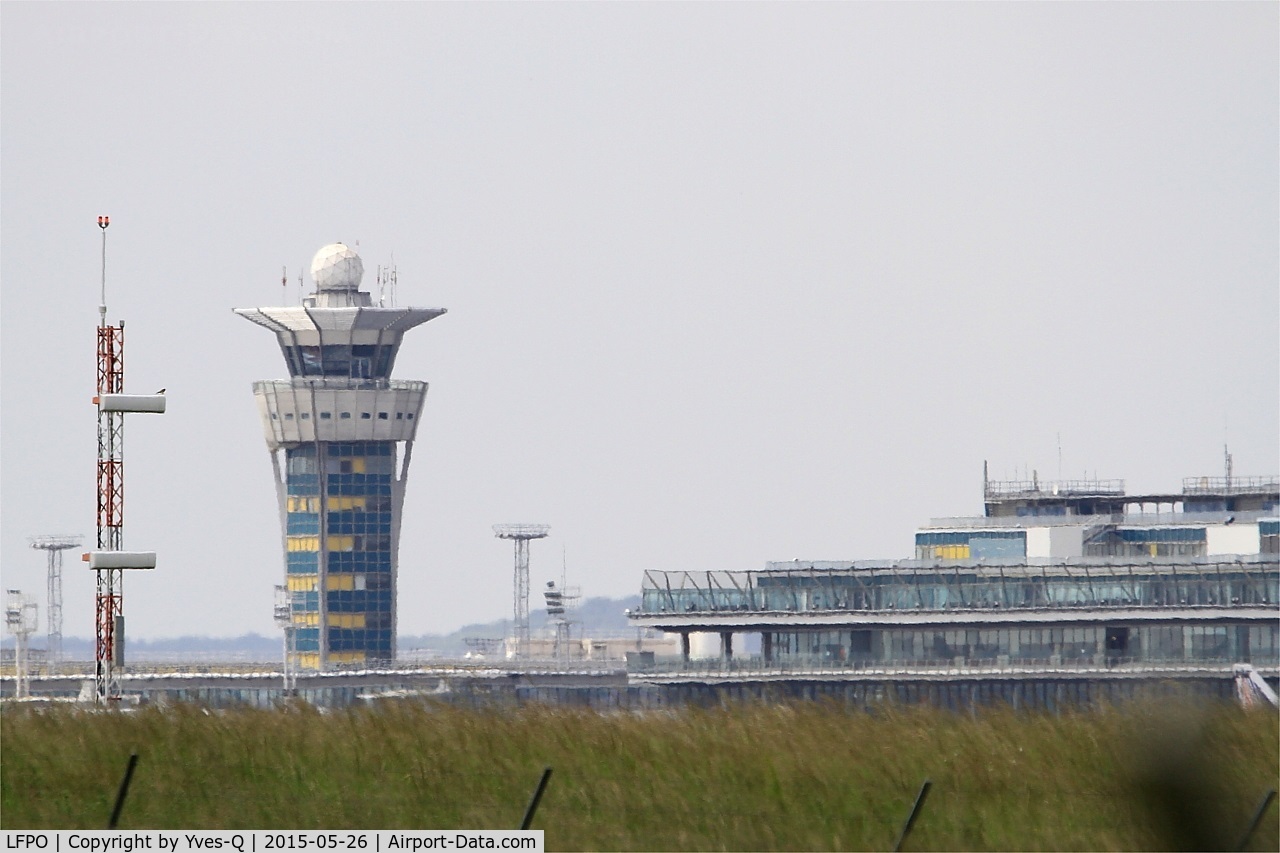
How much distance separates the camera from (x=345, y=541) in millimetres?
187250

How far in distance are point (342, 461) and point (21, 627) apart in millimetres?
35937

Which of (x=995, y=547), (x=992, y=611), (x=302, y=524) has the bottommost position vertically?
(x=992, y=611)

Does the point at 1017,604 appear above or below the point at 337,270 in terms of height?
below

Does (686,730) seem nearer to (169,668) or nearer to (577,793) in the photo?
(577,793)

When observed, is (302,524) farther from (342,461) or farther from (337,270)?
(337,270)

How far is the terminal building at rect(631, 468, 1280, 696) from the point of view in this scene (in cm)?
13325

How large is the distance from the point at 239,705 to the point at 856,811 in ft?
33.7

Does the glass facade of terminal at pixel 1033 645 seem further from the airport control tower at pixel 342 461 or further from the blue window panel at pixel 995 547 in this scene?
the airport control tower at pixel 342 461

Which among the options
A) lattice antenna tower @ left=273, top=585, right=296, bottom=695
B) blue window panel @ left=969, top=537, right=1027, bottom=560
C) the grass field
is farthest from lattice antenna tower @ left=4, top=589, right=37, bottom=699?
the grass field

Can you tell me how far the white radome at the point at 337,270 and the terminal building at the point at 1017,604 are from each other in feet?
188

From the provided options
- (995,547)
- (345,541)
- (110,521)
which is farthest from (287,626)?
(110,521)
